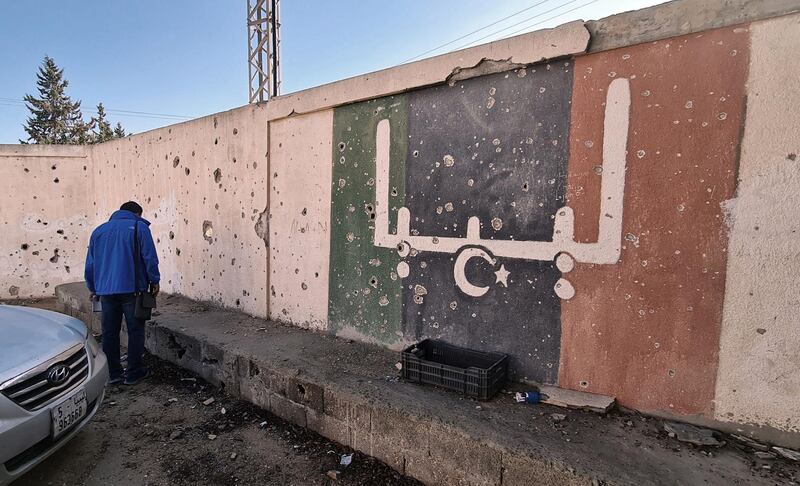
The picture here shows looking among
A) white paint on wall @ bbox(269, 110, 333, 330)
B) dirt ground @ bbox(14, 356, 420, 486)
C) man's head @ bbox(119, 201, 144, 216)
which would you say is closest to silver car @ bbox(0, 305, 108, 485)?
dirt ground @ bbox(14, 356, 420, 486)

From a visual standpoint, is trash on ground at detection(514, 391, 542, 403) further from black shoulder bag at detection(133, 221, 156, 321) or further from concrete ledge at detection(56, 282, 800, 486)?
black shoulder bag at detection(133, 221, 156, 321)

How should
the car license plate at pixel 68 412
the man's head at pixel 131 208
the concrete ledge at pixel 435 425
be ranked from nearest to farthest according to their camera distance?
the concrete ledge at pixel 435 425 < the car license plate at pixel 68 412 < the man's head at pixel 131 208

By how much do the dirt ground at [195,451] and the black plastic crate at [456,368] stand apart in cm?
66

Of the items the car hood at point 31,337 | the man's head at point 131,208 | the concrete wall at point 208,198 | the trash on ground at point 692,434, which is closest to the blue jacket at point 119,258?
the man's head at point 131,208

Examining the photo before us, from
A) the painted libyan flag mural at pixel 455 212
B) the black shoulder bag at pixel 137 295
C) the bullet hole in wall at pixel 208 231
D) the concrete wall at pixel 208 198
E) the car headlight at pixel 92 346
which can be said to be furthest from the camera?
the bullet hole in wall at pixel 208 231

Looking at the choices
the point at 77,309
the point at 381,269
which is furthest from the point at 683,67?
the point at 77,309

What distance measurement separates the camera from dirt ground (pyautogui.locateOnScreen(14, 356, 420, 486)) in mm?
2656

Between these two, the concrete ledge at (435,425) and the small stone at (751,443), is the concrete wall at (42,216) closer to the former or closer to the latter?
the concrete ledge at (435,425)

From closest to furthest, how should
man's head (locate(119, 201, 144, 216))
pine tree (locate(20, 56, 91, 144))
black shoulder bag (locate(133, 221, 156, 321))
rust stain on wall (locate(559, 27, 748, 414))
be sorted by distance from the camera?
rust stain on wall (locate(559, 27, 748, 414)) < black shoulder bag (locate(133, 221, 156, 321)) < man's head (locate(119, 201, 144, 216)) < pine tree (locate(20, 56, 91, 144))

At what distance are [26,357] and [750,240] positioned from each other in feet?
13.5

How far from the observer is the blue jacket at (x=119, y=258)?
12.6 feet

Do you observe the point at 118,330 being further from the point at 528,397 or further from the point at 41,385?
the point at 528,397

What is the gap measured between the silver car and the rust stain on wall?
322 cm

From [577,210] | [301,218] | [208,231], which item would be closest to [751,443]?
[577,210]
